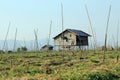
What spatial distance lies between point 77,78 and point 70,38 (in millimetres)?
39925

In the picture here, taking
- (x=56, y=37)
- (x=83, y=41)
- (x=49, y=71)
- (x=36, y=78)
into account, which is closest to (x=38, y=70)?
(x=49, y=71)

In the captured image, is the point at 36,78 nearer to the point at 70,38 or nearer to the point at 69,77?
the point at 69,77

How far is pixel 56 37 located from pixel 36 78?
141ft

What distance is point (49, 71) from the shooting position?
14.4 m

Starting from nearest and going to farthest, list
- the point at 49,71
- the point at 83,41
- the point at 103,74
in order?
the point at 103,74 → the point at 49,71 → the point at 83,41

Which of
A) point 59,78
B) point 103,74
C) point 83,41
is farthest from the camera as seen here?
point 83,41

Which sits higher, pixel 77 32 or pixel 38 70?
pixel 77 32

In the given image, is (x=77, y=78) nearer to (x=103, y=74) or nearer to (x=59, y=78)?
(x=59, y=78)

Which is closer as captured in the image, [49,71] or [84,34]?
[49,71]

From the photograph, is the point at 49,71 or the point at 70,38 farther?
the point at 70,38

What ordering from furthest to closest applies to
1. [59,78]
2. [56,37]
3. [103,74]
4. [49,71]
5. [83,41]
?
[56,37] < [83,41] < [49,71] < [103,74] < [59,78]

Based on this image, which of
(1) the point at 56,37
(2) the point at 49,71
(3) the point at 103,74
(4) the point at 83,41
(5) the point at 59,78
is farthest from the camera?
(1) the point at 56,37

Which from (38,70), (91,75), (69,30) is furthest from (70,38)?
(91,75)

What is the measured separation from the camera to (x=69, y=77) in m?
11.4
